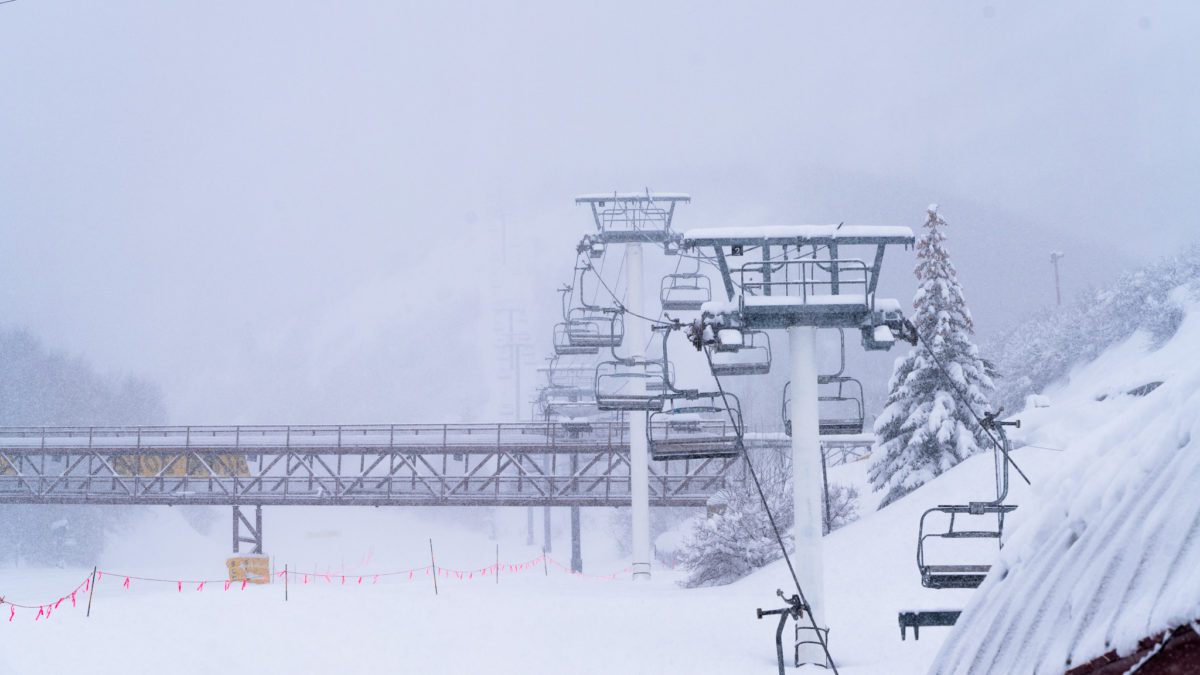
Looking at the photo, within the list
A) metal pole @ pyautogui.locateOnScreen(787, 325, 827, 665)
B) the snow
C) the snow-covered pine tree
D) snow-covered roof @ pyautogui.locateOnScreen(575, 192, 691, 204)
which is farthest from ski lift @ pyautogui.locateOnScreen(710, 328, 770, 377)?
the snow-covered pine tree

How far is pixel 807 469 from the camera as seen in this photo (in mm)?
16000

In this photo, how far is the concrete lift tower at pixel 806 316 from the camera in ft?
50.9

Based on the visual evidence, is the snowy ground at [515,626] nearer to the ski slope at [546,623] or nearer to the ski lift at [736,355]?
the ski slope at [546,623]

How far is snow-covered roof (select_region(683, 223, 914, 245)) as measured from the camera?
51.3ft

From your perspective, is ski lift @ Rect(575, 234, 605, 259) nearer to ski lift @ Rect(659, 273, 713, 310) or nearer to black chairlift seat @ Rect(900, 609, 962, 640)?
ski lift @ Rect(659, 273, 713, 310)

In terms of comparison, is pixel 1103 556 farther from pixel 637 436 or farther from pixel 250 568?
pixel 250 568

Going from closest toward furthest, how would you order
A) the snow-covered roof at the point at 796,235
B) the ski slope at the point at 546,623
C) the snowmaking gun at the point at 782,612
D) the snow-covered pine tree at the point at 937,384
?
the snowmaking gun at the point at 782,612 < the snow-covered roof at the point at 796,235 < the ski slope at the point at 546,623 < the snow-covered pine tree at the point at 937,384

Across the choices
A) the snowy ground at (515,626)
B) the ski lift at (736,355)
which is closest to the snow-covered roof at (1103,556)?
the snowy ground at (515,626)

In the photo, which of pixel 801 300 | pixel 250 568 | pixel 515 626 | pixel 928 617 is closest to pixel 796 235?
Result: pixel 801 300

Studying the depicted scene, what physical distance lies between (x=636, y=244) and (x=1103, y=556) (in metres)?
28.6

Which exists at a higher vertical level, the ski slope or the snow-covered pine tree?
the snow-covered pine tree

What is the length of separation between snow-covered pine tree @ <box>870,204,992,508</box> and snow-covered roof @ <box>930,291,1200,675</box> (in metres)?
28.7

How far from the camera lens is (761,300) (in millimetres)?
15500

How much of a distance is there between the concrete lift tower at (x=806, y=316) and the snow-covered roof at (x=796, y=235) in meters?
0.01
